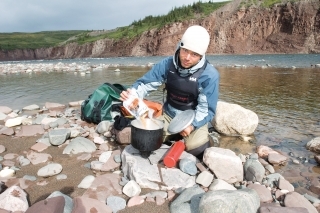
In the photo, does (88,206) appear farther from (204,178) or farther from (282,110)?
(282,110)

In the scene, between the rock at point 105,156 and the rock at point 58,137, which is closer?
the rock at point 105,156

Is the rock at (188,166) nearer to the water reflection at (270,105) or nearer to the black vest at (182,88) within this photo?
the black vest at (182,88)

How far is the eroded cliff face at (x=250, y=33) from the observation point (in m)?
51.5

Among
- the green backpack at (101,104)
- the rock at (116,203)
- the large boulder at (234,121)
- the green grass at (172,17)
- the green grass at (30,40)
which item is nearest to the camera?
the rock at (116,203)

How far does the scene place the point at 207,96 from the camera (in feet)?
12.8

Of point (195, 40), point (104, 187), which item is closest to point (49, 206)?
point (104, 187)

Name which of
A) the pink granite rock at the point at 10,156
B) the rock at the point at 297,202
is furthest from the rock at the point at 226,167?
the pink granite rock at the point at 10,156

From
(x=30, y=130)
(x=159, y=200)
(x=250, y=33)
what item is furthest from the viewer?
(x=250, y=33)

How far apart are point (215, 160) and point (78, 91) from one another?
334 inches

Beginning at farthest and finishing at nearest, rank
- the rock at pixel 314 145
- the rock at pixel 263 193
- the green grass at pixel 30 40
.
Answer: the green grass at pixel 30 40 < the rock at pixel 314 145 < the rock at pixel 263 193

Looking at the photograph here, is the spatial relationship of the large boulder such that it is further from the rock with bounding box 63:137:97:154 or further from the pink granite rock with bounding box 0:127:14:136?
the pink granite rock with bounding box 0:127:14:136

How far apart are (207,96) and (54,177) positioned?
253 cm

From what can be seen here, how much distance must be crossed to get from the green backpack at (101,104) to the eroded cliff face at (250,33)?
54.9 metres

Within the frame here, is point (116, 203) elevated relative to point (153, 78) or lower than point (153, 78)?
lower
